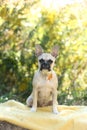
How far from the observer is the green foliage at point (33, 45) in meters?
6.07

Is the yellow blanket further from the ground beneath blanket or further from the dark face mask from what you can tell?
the dark face mask

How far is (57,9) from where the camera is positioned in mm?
6199

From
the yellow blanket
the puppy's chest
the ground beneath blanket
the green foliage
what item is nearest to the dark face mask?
the puppy's chest

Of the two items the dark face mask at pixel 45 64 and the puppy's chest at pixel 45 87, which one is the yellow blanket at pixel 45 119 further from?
the dark face mask at pixel 45 64

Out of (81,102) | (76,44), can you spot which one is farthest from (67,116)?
(76,44)

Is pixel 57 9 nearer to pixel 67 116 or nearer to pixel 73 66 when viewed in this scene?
pixel 73 66

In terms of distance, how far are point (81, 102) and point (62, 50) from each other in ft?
2.54

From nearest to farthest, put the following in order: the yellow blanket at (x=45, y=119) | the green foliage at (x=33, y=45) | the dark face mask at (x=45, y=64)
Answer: the yellow blanket at (x=45, y=119)
the dark face mask at (x=45, y=64)
the green foliage at (x=33, y=45)

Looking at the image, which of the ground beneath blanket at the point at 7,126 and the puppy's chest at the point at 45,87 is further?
the puppy's chest at the point at 45,87

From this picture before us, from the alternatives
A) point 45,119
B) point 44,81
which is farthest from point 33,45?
point 45,119

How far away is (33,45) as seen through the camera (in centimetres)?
609

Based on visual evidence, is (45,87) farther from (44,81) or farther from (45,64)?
(45,64)

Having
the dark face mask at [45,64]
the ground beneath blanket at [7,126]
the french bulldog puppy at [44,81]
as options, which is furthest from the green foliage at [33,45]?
the ground beneath blanket at [7,126]

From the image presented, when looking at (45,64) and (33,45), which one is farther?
(33,45)
